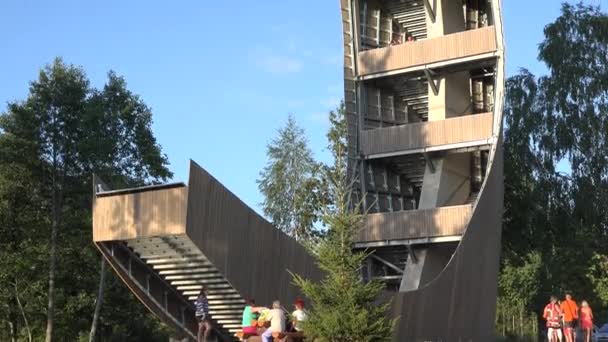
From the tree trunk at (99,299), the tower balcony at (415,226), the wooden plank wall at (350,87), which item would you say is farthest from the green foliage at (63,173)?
the tower balcony at (415,226)

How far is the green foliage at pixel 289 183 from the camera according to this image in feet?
145

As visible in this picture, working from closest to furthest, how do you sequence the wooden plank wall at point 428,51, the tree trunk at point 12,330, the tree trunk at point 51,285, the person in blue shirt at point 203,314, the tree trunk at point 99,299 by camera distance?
the person in blue shirt at point 203,314 < the wooden plank wall at point 428,51 < the tree trunk at point 51,285 < the tree trunk at point 99,299 < the tree trunk at point 12,330

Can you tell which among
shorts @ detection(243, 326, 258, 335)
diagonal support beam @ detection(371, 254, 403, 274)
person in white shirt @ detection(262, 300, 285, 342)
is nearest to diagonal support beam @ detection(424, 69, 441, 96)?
diagonal support beam @ detection(371, 254, 403, 274)

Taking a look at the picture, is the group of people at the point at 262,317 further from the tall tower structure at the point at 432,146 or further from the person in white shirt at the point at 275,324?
the tall tower structure at the point at 432,146

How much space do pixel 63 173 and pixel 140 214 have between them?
58.7 feet

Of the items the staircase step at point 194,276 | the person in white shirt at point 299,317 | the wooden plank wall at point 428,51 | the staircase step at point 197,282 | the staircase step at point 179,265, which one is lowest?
the person in white shirt at point 299,317

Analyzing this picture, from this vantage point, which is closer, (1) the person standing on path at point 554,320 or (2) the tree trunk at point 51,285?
(1) the person standing on path at point 554,320

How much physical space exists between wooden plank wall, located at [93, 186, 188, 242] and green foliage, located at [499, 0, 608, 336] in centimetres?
2154

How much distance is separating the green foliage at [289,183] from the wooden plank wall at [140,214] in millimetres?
25252

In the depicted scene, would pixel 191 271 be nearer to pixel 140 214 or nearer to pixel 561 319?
pixel 140 214

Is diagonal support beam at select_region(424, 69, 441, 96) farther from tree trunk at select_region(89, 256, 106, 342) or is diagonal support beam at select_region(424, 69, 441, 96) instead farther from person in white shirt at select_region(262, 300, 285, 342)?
tree trunk at select_region(89, 256, 106, 342)

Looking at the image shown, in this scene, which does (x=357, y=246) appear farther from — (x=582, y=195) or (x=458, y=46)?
(x=582, y=195)

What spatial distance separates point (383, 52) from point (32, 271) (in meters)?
16.7

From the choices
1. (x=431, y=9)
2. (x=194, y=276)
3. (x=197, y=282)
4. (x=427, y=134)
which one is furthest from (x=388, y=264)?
(x=194, y=276)
